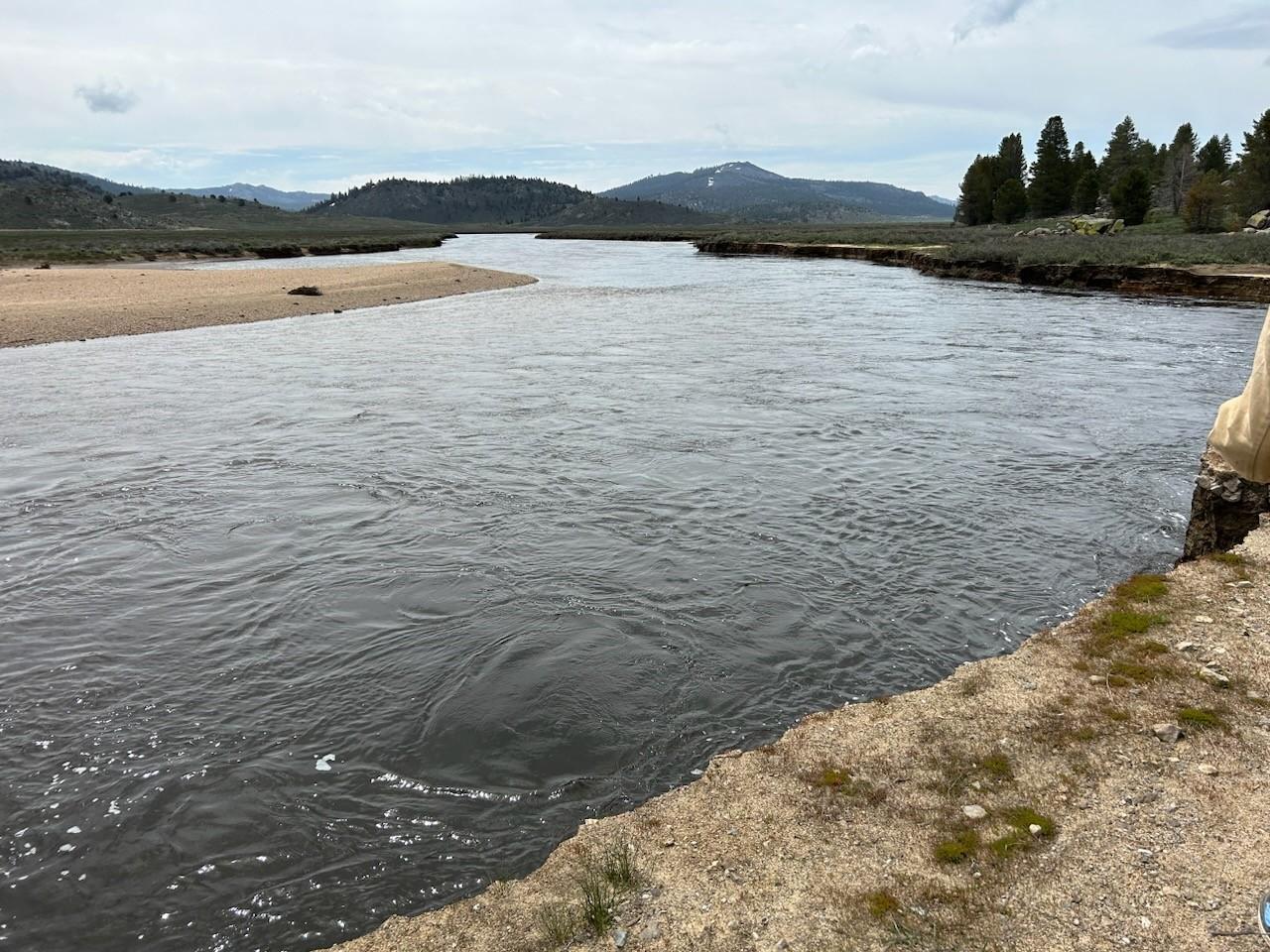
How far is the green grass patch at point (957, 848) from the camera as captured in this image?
15.9 ft

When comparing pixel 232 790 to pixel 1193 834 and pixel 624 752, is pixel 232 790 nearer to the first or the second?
pixel 624 752

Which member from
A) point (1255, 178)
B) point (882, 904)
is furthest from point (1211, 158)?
point (882, 904)

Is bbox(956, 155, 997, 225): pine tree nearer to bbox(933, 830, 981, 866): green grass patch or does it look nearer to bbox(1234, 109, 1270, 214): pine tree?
bbox(1234, 109, 1270, 214): pine tree

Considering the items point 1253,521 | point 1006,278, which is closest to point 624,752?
point 1253,521

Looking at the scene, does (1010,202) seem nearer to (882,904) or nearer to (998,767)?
(998,767)

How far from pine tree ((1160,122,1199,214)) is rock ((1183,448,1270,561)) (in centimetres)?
10864

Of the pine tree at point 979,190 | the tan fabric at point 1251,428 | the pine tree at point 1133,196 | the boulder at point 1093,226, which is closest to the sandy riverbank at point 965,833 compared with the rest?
the tan fabric at point 1251,428

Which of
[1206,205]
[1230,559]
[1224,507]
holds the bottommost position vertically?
[1230,559]

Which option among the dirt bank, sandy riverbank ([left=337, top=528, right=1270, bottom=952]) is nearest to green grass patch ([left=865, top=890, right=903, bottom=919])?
sandy riverbank ([left=337, top=528, right=1270, bottom=952])

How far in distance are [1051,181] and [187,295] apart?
357 ft

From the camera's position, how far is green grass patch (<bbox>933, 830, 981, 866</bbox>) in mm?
4840

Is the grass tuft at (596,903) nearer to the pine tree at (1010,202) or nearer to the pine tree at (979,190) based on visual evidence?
the pine tree at (1010,202)

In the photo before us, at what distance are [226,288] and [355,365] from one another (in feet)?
Result: 83.9

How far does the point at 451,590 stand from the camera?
9703 millimetres
